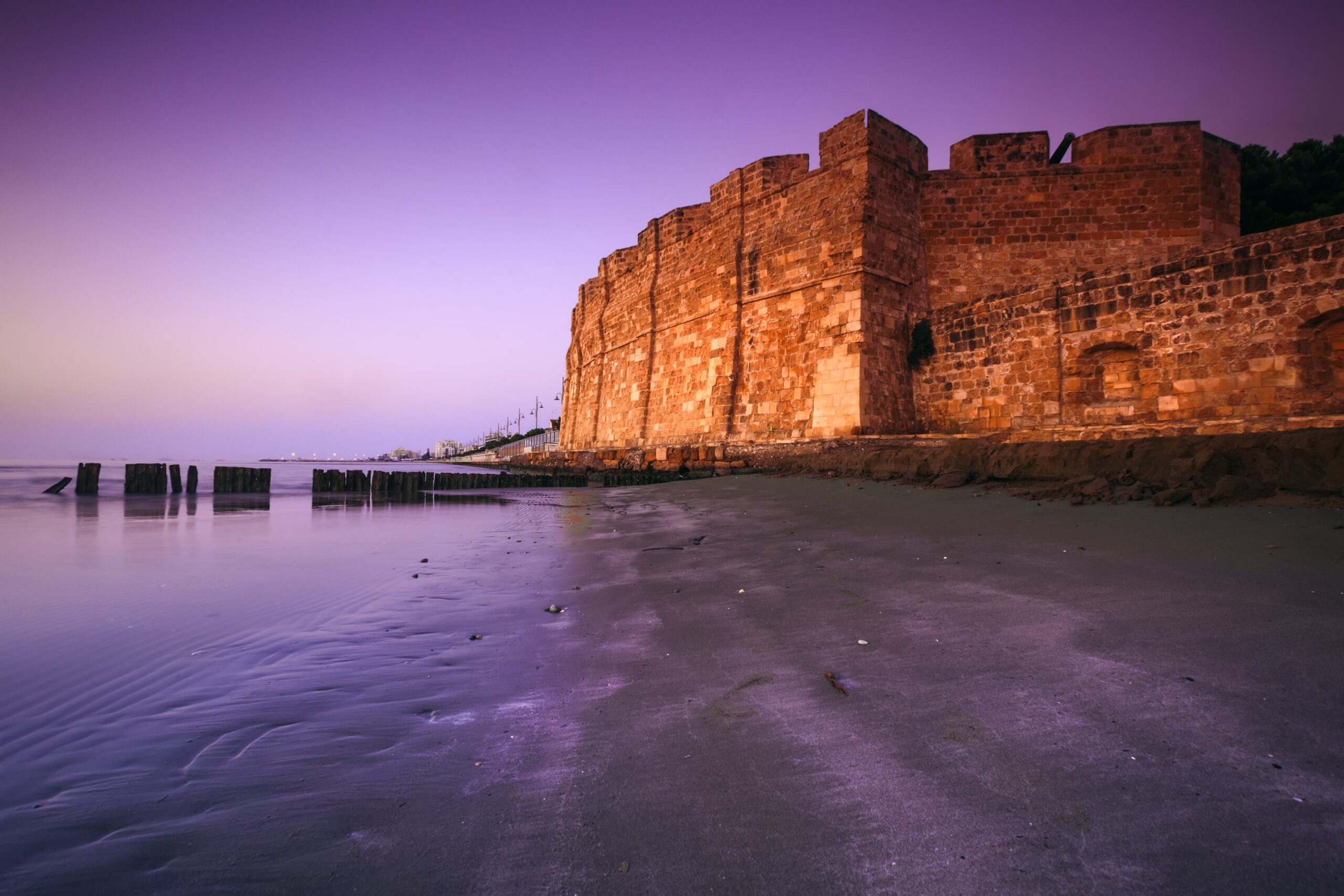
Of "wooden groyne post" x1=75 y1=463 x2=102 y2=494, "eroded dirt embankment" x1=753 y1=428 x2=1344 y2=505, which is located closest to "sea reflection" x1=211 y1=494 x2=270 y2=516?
"wooden groyne post" x1=75 y1=463 x2=102 y2=494

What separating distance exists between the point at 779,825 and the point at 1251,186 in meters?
24.3

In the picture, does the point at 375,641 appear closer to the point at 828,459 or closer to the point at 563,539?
the point at 563,539

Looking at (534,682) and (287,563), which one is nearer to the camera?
(534,682)

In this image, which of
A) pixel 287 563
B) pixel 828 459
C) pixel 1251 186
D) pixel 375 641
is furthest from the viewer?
pixel 1251 186

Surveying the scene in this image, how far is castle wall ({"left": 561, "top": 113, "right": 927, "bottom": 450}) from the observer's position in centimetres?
1304

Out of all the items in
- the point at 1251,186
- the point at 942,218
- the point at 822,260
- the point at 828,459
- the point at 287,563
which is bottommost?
the point at 287,563

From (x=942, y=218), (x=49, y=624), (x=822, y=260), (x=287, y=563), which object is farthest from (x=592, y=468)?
(x=49, y=624)

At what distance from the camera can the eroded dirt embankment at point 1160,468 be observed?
14.2 feet

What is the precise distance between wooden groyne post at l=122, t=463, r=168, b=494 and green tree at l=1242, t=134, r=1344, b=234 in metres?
29.2

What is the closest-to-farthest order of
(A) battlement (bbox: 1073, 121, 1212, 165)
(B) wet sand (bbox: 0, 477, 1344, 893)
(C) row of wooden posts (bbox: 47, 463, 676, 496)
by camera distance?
(B) wet sand (bbox: 0, 477, 1344, 893) → (A) battlement (bbox: 1073, 121, 1212, 165) → (C) row of wooden posts (bbox: 47, 463, 676, 496)

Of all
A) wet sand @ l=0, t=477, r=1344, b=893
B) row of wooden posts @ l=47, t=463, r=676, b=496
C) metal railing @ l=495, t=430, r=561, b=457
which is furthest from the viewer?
metal railing @ l=495, t=430, r=561, b=457

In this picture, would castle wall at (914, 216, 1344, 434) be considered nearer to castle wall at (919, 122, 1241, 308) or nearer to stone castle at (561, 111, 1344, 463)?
stone castle at (561, 111, 1344, 463)

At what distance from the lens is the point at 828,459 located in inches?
432

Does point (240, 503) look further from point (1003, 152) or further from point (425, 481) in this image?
point (1003, 152)
